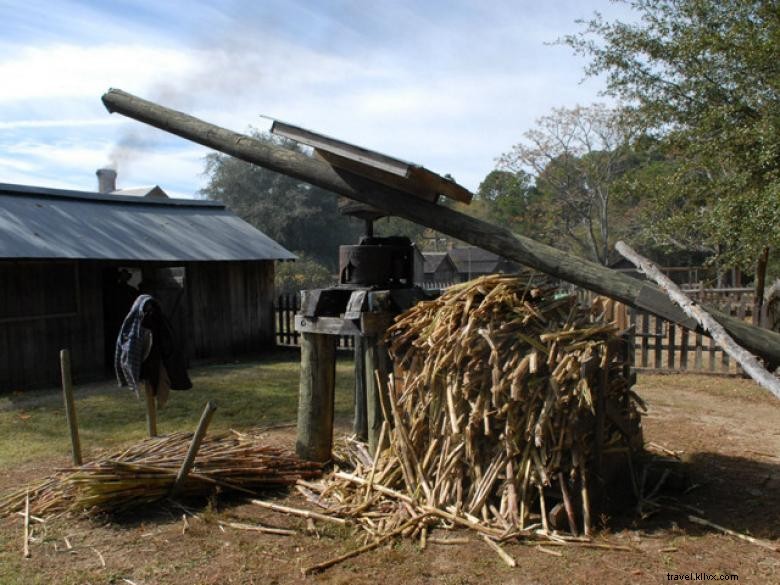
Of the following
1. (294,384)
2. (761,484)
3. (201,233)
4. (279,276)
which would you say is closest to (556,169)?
(279,276)

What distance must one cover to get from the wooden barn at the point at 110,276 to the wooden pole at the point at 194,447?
7.12 metres

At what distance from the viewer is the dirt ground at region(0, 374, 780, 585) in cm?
420

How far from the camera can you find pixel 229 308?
1550 centimetres

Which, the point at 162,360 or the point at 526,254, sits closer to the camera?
the point at 526,254

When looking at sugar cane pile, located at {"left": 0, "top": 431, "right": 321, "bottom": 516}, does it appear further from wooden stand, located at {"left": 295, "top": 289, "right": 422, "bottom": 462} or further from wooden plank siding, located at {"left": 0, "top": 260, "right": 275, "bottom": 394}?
wooden plank siding, located at {"left": 0, "top": 260, "right": 275, "bottom": 394}

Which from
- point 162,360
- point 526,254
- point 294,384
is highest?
point 526,254

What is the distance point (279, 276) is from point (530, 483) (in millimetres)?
36013

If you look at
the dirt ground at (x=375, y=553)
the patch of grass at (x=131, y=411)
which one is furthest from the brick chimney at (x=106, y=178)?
the dirt ground at (x=375, y=553)

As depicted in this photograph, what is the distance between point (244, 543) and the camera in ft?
15.6

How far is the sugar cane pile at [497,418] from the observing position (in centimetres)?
480

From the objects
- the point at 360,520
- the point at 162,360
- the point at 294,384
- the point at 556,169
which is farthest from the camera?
the point at 556,169

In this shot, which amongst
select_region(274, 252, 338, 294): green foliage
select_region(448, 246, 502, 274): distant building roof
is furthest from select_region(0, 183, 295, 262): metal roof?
select_region(448, 246, 502, 274): distant building roof

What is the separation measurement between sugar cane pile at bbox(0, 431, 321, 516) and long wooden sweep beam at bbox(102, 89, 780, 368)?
99.7 inches

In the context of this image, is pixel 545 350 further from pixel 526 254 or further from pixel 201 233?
pixel 201 233
